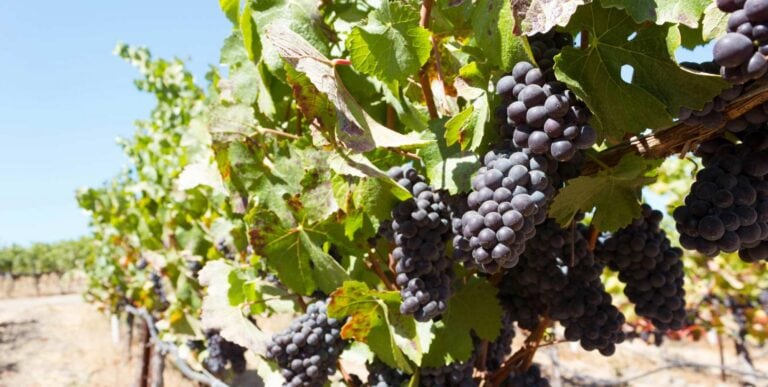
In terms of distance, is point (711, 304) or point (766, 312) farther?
point (711, 304)

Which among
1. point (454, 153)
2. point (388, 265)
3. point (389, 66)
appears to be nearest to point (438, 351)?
point (388, 265)

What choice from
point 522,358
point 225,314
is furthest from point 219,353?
point 522,358

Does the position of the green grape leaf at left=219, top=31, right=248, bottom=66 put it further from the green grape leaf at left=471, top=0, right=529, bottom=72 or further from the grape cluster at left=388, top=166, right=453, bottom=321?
the green grape leaf at left=471, top=0, right=529, bottom=72

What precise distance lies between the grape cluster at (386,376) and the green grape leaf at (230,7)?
133 centimetres

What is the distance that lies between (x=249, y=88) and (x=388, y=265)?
78 cm

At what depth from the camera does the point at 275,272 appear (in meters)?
1.89

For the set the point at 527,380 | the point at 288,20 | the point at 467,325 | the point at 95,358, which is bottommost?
the point at 95,358

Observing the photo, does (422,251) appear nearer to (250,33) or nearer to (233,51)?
(250,33)

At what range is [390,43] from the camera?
137cm

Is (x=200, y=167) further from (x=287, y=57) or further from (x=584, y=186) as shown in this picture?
(x=584, y=186)

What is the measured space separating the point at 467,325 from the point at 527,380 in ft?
1.13

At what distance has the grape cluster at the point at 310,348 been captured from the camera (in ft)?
5.90

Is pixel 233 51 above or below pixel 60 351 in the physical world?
above

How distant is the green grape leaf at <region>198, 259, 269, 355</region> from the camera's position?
1.99m
